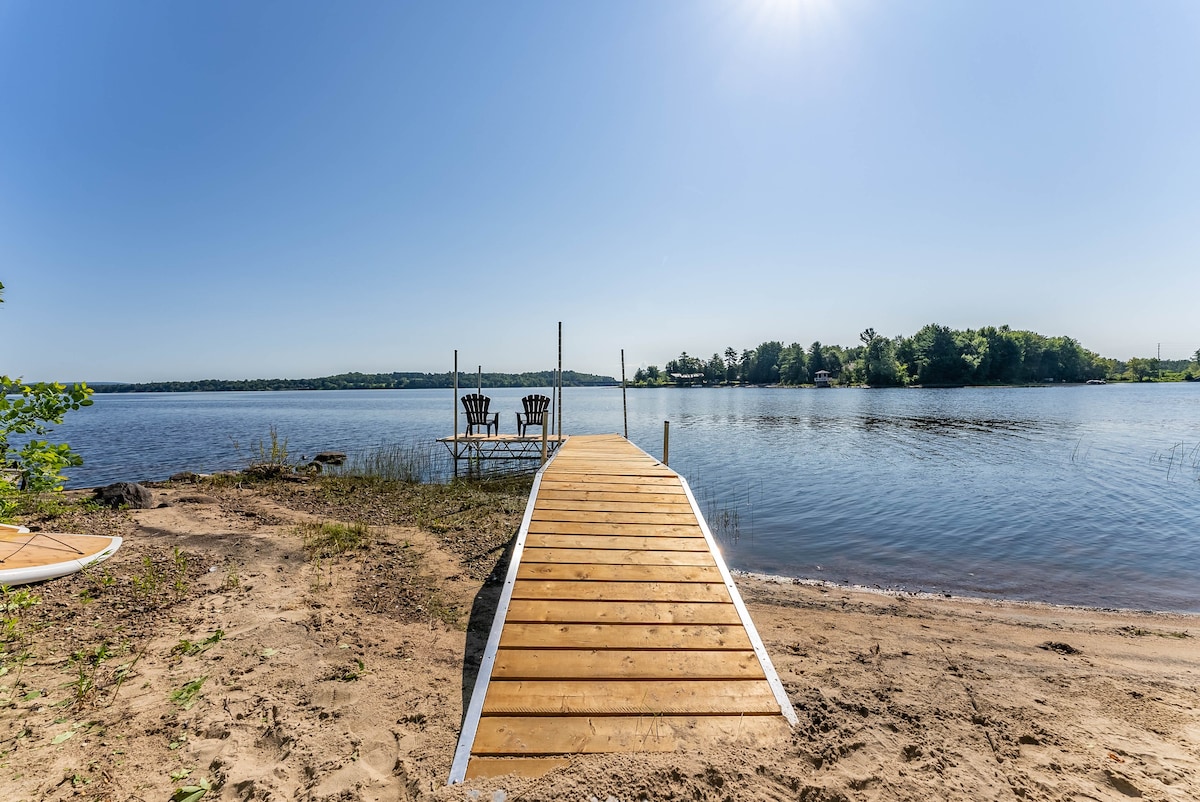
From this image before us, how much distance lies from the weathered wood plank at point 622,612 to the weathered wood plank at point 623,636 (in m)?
0.06

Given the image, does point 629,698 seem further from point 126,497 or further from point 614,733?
point 126,497

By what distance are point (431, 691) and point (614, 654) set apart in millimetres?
1511

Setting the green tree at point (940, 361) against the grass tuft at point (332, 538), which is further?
the green tree at point (940, 361)

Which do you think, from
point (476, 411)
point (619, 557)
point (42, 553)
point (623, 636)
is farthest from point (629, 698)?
point (476, 411)

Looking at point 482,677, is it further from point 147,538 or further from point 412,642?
point 147,538

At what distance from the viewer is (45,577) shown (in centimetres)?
412

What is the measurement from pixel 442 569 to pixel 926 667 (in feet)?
18.4

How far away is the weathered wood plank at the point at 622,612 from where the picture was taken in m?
3.85

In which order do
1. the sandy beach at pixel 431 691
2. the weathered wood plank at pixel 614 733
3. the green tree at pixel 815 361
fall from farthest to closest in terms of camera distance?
the green tree at pixel 815 361 → the weathered wood plank at pixel 614 733 → the sandy beach at pixel 431 691

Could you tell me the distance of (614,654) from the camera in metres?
3.51

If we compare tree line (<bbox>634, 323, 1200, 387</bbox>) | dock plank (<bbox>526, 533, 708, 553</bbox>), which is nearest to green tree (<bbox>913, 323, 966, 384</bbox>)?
tree line (<bbox>634, 323, 1200, 387</bbox>)

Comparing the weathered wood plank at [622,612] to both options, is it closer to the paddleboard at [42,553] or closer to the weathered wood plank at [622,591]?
the weathered wood plank at [622,591]

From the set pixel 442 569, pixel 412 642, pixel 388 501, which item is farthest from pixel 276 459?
pixel 412 642

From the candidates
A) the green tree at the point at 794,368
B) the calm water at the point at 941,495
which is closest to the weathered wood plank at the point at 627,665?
the calm water at the point at 941,495
